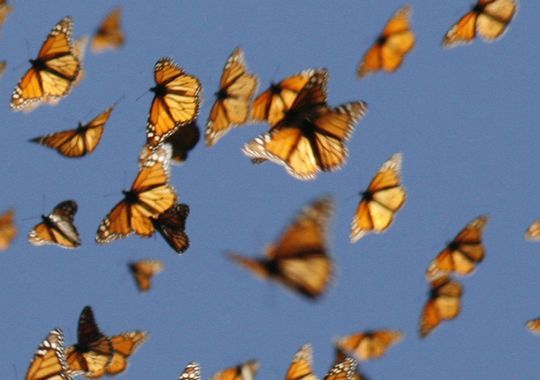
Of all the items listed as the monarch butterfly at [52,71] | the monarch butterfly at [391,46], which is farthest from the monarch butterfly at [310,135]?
the monarch butterfly at [52,71]

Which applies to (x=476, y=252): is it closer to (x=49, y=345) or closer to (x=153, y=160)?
(x=153, y=160)

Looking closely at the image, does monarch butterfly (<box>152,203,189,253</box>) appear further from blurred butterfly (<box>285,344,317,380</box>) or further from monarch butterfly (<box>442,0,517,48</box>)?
monarch butterfly (<box>442,0,517,48</box>)

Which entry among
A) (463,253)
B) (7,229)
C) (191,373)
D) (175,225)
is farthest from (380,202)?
Result: (7,229)

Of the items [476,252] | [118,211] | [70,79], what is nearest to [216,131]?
[118,211]

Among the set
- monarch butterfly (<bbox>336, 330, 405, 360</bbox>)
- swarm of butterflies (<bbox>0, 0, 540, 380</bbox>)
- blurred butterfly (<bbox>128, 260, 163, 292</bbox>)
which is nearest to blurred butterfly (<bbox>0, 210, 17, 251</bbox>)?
swarm of butterflies (<bbox>0, 0, 540, 380</bbox>)

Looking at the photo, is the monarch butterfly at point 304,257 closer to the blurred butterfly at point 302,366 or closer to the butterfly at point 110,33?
the blurred butterfly at point 302,366

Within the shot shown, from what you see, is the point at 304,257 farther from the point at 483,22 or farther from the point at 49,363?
the point at 483,22
